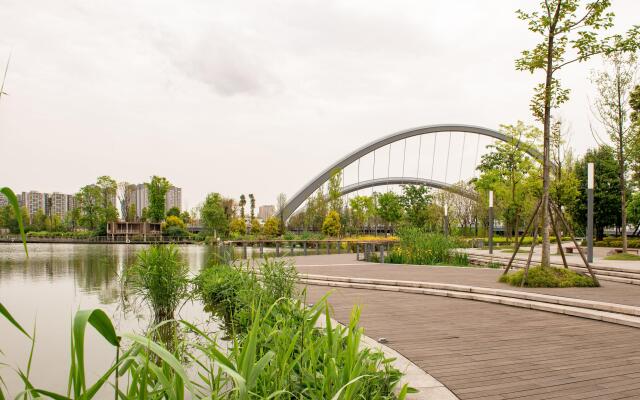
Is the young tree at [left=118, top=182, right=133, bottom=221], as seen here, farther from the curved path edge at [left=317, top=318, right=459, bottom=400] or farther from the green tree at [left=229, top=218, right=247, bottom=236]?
the curved path edge at [left=317, top=318, right=459, bottom=400]

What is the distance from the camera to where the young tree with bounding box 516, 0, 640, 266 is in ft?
33.2

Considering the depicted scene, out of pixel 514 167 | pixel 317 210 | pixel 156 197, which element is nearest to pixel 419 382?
pixel 514 167

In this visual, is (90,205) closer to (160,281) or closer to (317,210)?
(317,210)

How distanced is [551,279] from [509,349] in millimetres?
5245

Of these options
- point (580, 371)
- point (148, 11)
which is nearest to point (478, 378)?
point (580, 371)

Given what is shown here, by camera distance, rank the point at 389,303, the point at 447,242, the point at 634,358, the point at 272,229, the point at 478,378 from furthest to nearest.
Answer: the point at 272,229, the point at 447,242, the point at 389,303, the point at 634,358, the point at 478,378

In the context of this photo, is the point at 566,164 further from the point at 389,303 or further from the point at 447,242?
the point at 389,303

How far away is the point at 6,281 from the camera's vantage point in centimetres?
1395

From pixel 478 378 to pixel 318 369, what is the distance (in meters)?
1.38

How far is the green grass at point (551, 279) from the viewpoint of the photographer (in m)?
9.50

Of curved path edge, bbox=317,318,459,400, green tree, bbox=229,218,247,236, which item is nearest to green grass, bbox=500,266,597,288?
curved path edge, bbox=317,318,459,400

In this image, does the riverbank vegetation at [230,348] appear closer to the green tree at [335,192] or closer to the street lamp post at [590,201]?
the street lamp post at [590,201]

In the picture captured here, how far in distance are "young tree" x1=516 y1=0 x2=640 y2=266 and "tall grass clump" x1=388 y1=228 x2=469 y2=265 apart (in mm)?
6991

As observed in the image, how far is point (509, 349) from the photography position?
500cm
